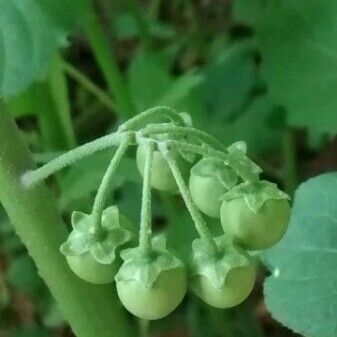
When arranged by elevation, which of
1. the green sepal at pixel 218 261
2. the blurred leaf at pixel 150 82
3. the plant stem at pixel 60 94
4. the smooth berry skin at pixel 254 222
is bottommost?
the blurred leaf at pixel 150 82

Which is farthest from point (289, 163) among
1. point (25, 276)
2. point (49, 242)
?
point (49, 242)

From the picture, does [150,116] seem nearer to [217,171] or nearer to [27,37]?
[217,171]

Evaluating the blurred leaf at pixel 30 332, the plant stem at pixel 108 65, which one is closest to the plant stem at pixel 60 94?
the plant stem at pixel 108 65

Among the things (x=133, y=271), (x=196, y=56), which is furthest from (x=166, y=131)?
(x=196, y=56)

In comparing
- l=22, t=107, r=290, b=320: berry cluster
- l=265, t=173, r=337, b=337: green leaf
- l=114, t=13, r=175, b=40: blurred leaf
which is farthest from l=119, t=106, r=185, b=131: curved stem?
l=114, t=13, r=175, b=40: blurred leaf

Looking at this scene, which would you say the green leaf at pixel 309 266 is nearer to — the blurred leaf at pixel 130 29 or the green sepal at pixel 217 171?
the green sepal at pixel 217 171

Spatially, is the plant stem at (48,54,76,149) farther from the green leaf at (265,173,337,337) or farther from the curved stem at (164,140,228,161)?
the curved stem at (164,140,228,161)

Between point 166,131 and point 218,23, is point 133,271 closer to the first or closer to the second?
point 166,131
